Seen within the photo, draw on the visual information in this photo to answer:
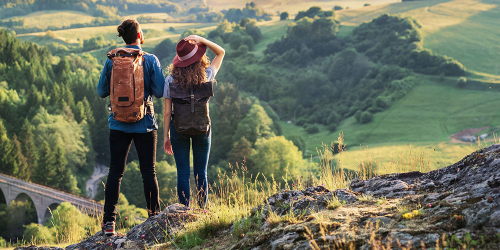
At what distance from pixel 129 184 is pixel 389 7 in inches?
4348

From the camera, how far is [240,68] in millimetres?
100062

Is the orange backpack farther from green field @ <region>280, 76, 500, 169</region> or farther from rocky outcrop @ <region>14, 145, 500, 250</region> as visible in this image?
green field @ <region>280, 76, 500, 169</region>

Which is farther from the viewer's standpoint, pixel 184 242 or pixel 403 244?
pixel 184 242

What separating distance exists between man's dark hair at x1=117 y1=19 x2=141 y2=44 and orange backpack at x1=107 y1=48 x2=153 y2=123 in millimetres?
207

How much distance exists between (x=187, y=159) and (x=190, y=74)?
110 centimetres

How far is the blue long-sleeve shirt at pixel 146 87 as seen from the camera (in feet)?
14.0

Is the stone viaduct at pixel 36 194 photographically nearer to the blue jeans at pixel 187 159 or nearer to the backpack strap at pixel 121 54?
the blue jeans at pixel 187 159

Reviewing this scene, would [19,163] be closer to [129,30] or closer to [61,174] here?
[61,174]

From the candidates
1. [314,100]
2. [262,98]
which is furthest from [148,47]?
[314,100]

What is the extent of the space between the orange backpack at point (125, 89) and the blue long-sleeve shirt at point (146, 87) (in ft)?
0.38

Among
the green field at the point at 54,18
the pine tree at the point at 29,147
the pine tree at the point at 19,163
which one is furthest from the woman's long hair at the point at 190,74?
the green field at the point at 54,18

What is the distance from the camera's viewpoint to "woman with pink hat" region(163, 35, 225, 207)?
14.4ft

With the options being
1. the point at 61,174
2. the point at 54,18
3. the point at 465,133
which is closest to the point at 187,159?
the point at 61,174

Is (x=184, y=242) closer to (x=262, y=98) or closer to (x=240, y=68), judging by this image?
(x=262, y=98)
